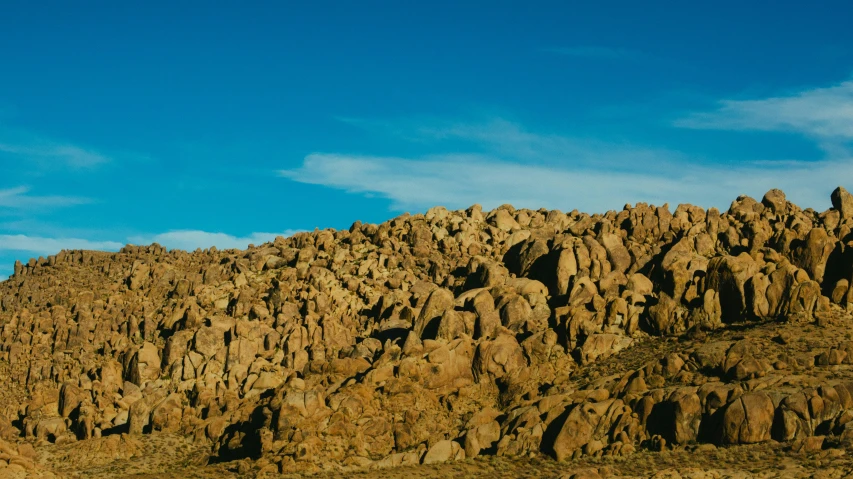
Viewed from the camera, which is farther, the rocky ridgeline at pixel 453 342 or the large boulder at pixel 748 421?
the rocky ridgeline at pixel 453 342

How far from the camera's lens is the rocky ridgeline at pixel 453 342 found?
95.3 m

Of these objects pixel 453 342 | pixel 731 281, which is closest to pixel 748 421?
pixel 731 281

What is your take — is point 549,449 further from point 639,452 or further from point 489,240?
point 489,240

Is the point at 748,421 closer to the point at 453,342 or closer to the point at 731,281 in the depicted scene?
the point at 731,281

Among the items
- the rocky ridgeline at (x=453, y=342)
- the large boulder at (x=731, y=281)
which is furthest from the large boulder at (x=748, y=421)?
the large boulder at (x=731, y=281)

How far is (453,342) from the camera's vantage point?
4444 inches

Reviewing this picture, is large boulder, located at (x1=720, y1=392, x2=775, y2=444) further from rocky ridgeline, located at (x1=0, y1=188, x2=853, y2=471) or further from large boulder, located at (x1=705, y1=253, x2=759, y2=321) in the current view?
large boulder, located at (x1=705, y1=253, x2=759, y2=321)

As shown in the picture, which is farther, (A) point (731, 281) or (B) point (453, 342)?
(A) point (731, 281)

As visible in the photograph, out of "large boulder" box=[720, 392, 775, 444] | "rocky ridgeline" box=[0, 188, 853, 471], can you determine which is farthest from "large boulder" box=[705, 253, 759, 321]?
"large boulder" box=[720, 392, 775, 444]

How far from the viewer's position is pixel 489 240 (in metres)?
158

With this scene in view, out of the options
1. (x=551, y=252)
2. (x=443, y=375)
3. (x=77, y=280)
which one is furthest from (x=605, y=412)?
(x=77, y=280)

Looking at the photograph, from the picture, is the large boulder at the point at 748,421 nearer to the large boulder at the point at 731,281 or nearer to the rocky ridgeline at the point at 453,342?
the rocky ridgeline at the point at 453,342

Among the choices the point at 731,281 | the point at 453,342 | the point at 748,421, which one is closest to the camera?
the point at 748,421

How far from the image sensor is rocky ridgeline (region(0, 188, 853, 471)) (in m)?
95.3
